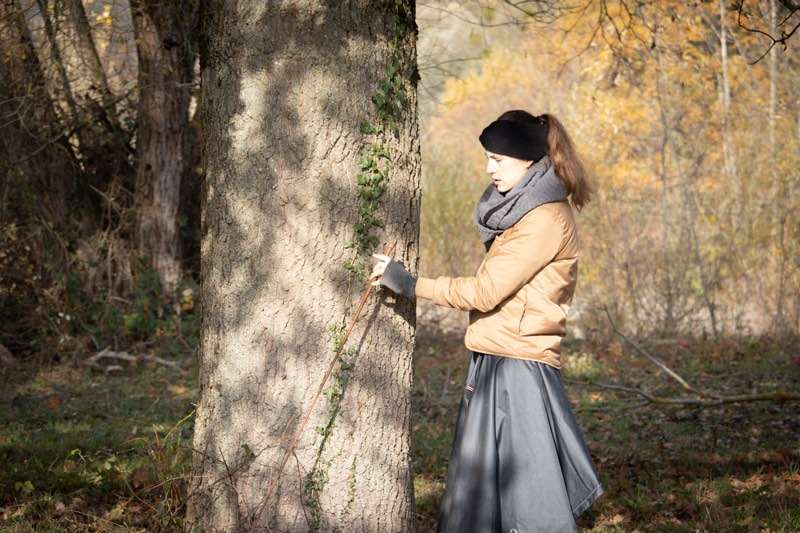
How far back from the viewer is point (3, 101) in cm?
838

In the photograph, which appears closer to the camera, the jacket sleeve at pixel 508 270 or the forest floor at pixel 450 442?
the jacket sleeve at pixel 508 270

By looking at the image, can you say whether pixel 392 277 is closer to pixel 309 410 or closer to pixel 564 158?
pixel 309 410

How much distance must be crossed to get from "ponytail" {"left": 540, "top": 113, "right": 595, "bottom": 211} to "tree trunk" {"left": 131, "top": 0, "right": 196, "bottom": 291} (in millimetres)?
7046

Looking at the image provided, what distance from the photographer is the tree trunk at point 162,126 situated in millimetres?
9867

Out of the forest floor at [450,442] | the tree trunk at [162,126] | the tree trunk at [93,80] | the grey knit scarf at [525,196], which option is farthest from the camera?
the tree trunk at [162,126]

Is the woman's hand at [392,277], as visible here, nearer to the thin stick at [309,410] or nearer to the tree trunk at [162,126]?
the thin stick at [309,410]

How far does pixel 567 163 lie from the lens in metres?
3.55

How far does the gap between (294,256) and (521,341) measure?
96 cm

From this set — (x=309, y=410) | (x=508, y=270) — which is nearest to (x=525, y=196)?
(x=508, y=270)

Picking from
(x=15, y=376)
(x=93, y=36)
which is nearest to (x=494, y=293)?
(x=15, y=376)

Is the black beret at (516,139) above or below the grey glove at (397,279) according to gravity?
above

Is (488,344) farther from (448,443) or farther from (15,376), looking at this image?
(15,376)

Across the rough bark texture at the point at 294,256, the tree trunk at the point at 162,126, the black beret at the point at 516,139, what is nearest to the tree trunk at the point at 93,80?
the tree trunk at the point at 162,126

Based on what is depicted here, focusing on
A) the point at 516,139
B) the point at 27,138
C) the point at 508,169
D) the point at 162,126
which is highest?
the point at 162,126
